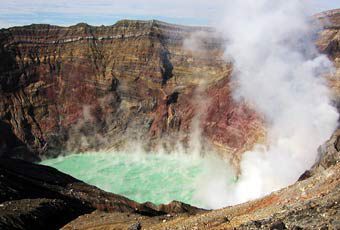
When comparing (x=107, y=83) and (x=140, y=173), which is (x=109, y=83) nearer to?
(x=107, y=83)

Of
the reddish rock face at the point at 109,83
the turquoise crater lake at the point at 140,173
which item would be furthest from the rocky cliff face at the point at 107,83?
the turquoise crater lake at the point at 140,173

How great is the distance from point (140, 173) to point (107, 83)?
20402 mm

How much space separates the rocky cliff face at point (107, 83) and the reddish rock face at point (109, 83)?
0.53 ft

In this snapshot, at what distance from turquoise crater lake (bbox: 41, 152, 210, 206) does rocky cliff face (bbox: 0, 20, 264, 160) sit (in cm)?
334

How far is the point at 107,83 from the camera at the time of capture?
79188 millimetres

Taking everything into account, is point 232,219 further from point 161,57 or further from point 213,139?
point 161,57

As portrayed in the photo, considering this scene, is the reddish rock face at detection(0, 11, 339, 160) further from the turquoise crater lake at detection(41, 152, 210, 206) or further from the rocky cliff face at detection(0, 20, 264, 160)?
the turquoise crater lake at detection(41, 152, 210, 206)

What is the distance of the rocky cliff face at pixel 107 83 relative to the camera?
7450 cm

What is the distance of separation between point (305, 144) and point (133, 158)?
2773 cm

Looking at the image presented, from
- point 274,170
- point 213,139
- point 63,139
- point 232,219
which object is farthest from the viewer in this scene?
point 63,139

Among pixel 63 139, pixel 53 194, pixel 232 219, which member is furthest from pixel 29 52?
pixel 232 219

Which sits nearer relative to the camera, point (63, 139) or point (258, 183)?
point (258, 183)

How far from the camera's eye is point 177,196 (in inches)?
2206

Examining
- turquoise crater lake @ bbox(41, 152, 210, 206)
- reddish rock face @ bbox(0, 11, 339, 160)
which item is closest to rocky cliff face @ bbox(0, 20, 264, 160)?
reddish rock face @ bbox(0, 11, 339, 160)
